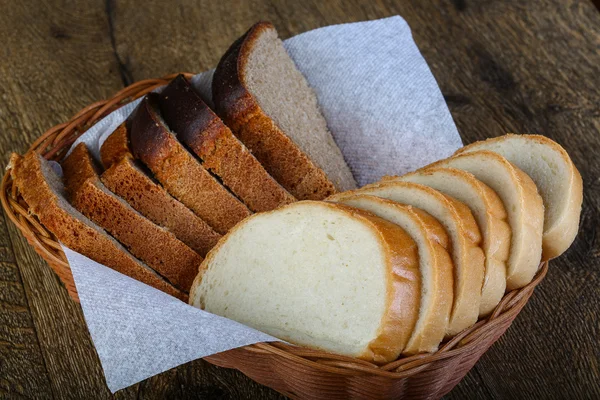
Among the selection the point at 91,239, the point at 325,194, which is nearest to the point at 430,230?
the point at 325,194

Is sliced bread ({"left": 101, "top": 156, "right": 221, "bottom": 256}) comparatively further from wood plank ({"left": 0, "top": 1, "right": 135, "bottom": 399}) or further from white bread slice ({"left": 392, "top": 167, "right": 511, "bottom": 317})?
white bread slice ({"left": 392, "top": 167, "right": 511, "bottom": 317})

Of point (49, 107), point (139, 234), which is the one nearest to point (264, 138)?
point (139, 234)

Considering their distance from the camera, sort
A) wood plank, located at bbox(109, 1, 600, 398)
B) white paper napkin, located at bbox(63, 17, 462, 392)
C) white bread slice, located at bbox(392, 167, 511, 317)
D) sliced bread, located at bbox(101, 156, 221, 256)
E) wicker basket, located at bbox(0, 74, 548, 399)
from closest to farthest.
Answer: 1. wicker basket, located at bbox(0, 74, 548, 399)
2. white bread slice, located at bbox(392, 167, 511, 317)
3. sliced bread, located at bbox(101, 156, 221, 256)
4. white paper napkin, located at bbox(63, 17, 462, 392)
5. wood plank, located at bbox(109, 1, 600, 398)

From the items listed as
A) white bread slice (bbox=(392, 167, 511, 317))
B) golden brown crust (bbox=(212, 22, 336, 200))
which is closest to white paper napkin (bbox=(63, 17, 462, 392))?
golden brown crust (bbox=(212, 22, 336, 200))

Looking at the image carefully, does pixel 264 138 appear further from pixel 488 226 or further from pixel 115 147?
pixel 488 226

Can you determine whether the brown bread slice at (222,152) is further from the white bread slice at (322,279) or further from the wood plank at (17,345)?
the wood plank at (17,345)
